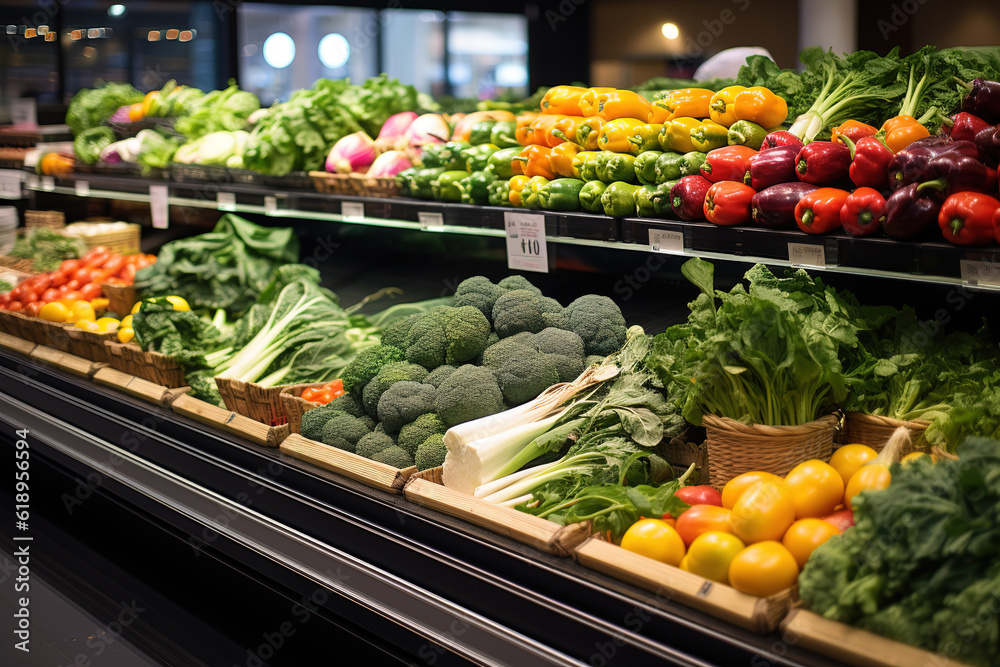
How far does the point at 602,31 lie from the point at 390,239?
505 centimetres

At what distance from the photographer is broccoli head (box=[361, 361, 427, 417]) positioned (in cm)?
244

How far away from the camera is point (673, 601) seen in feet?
5.22

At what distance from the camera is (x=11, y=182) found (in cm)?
535

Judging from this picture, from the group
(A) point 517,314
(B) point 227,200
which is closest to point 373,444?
(A) point 517,314

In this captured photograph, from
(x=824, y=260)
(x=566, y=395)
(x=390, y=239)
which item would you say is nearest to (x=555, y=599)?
(x=566, y=395)

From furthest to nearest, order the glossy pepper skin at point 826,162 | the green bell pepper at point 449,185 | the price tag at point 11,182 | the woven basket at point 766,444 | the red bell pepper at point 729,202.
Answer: the price tag at point 11,182
the green bell pepper at point 449,185
the red bell pepper at point 729,202
the glossy pepper skin at point 826,162
the woven basket at point 766,444

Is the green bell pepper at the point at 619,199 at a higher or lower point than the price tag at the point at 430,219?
higher

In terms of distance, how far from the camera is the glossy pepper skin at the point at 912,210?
1707mm

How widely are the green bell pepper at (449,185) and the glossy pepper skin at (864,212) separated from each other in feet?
4.71

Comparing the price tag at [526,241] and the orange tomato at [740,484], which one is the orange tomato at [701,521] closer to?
the orange tomato at [740,484]

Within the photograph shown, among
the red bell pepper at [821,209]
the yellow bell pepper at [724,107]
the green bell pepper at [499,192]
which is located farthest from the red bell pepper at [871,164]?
the green bell pepper at [499,192]

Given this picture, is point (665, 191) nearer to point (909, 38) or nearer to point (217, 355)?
point (217, 355)

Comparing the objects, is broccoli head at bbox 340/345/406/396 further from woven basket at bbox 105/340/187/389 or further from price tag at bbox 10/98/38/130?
price tag at bbox 10/98/38/130

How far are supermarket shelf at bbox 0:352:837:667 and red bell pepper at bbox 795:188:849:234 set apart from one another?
91 cm
